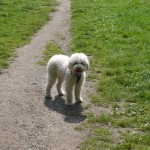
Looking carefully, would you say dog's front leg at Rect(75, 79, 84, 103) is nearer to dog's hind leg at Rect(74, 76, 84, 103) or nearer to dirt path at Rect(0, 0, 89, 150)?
dog's hind leg at Rect(74, 76, 84, 103)

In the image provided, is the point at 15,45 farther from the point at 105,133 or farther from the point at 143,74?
the point at 105,133

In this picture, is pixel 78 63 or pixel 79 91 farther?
pixel 79 91

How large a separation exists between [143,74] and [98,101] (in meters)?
2.35

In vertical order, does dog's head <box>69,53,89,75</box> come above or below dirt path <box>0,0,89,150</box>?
above

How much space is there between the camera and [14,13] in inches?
936

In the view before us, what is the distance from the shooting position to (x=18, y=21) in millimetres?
21797

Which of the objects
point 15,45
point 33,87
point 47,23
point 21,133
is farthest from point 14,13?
point 21,133

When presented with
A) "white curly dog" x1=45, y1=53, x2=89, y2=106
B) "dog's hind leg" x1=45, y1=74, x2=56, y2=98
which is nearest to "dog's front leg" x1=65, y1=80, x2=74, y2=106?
"white curly dog" x1=45, y1=53, x2=89, y2=106

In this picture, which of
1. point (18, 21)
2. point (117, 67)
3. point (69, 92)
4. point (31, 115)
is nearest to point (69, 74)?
point (69, 92)

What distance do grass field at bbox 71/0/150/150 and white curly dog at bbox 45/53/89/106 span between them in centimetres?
72

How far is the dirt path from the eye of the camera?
354 inches

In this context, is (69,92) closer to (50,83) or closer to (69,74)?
(69,74)

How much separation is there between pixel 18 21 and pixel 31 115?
12166 mm

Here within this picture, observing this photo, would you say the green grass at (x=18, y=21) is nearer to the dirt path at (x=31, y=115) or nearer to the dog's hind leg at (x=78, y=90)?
the dirt path at (x=31, y=115)
